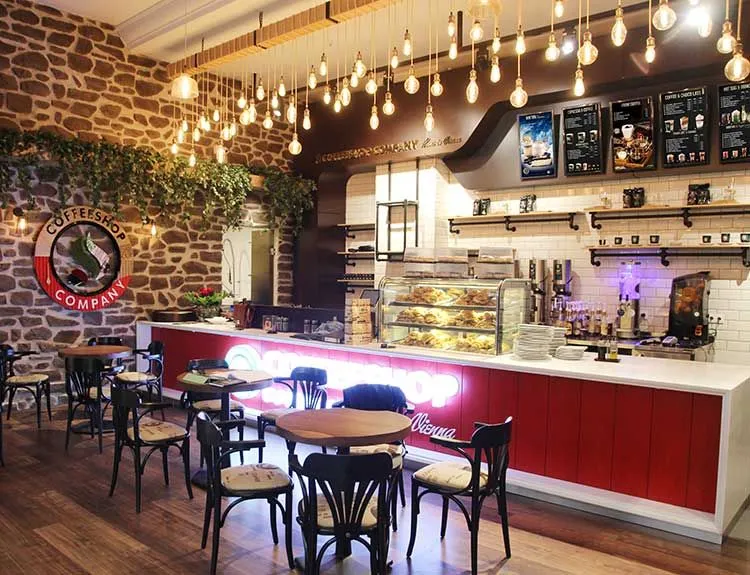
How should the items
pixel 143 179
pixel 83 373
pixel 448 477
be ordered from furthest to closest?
pixel 143 179
pixel 83 373
pixel 448 477

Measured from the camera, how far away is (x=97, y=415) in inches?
227

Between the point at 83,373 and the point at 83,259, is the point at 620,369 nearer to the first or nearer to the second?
the point at 83,373

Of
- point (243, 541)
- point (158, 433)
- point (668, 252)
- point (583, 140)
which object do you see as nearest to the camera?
point (243, 541)

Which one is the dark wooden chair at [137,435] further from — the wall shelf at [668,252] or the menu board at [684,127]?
the menu board at [684,127]

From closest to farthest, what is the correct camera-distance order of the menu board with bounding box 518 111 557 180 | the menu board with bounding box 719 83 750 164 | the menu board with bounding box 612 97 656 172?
the menu board with bounding box 719 83 750 164
the menu board with bounding box 612 97 656 172
the menu board with bounding box 518 111 557 180

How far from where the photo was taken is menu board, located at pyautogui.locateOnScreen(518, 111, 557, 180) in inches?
273

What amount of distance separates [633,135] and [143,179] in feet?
18.8

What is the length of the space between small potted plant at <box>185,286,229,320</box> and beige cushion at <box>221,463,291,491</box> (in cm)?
451

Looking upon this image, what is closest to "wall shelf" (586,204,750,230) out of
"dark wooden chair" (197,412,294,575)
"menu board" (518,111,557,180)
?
"menu board" (518,111,557,180)

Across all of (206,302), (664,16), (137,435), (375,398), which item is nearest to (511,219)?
(375,398)

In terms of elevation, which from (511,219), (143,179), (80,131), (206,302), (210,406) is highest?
(80,131)

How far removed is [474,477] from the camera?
3.30 metres

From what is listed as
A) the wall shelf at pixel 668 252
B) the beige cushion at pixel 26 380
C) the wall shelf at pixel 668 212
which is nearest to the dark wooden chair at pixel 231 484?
the beige cushion at pixel 26 380

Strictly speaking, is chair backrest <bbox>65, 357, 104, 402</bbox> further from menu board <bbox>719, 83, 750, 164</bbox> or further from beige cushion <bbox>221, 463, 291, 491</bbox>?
menu board <bbox>719, 83, 750, 164</bbox>
